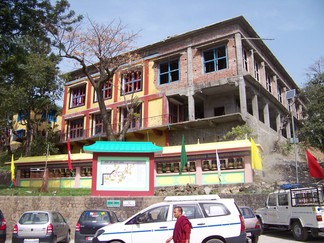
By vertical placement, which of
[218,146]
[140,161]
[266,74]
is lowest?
[140,161]

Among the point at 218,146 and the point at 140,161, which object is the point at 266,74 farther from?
the point at 140,161

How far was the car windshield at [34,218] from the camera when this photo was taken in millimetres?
12102

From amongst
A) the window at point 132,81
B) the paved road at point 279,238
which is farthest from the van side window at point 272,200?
the window at point 132,81

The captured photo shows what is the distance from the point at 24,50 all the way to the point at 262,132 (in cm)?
2170

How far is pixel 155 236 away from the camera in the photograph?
911 cm

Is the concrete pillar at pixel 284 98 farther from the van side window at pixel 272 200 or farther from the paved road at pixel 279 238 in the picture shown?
the van side window at pixel 272 200

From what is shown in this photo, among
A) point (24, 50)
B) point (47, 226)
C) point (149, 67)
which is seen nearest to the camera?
point (47, 226)

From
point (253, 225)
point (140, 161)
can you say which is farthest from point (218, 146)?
point (253, 225)

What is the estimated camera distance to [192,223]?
919cm

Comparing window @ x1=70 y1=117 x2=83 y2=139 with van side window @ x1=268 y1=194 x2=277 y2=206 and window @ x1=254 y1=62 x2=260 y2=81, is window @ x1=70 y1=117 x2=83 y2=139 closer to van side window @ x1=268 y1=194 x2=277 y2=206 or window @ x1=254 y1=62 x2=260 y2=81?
window @ x1=254 y1=62 x2=260 y2=81

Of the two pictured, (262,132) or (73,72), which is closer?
(262,132)

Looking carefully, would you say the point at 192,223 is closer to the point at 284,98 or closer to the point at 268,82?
the point at 268,82

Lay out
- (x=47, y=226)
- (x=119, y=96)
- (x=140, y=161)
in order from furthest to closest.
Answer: (x=119, y=96) → (x=140, y=161) → (x=47, y=226)

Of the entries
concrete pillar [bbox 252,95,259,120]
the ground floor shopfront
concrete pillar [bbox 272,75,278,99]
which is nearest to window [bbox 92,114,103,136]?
the ground floor shopfront
